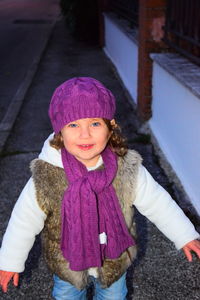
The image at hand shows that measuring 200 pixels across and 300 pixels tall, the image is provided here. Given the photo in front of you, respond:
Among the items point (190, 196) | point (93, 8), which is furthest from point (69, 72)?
point (190, 196)

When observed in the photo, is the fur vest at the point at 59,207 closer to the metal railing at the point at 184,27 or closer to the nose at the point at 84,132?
the nose at the point at 84,132

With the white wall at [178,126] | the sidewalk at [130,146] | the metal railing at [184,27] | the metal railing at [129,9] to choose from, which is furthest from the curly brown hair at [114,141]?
the metal railing at [129,9]

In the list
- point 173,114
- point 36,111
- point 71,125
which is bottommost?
point 36,111

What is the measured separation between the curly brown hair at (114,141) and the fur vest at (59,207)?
4 cm

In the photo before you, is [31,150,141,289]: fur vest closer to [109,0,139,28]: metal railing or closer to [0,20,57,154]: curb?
[0,20,57,154]: curb

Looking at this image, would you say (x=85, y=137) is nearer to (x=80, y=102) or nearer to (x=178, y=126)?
(x=80, y=102)

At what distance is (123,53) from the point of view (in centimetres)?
Answer: 758

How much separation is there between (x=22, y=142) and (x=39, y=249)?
232 cm

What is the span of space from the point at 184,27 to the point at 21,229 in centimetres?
309

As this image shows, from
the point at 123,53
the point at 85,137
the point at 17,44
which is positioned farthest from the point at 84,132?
the point at 17,44

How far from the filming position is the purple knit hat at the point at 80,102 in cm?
167

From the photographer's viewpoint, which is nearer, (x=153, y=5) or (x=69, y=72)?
(x=153, y=5)

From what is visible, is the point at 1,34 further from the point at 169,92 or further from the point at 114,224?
the point at 114,224

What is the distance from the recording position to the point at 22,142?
5051 millimetres
